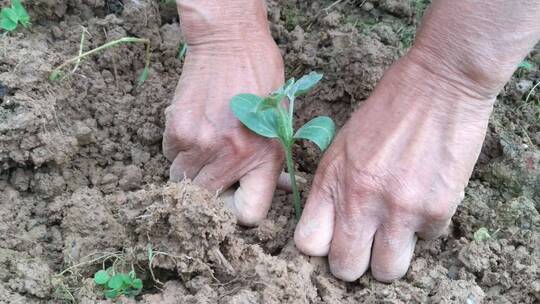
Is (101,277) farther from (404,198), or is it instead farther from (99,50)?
(99,50)

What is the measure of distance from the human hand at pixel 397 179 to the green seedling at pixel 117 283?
0.39 m

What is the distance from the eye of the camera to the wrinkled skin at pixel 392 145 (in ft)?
4.64

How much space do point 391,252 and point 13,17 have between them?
1335 millimetres

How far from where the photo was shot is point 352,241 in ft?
4.79

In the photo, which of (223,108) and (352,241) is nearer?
(352,241)

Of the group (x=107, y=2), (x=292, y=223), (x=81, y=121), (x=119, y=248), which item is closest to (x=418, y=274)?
(x=292, y=223)

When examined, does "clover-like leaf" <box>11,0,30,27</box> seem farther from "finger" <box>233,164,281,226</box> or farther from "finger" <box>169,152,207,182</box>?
"finger" <box>233,164,281,226</box>

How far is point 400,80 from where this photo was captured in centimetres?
154

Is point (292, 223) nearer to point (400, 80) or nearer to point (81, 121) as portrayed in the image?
point (400, 80)

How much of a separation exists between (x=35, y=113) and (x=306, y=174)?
762 mm

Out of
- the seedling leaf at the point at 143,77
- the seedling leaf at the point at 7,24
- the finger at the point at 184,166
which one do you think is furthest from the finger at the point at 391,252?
the seedling leaf at the point at 7,24

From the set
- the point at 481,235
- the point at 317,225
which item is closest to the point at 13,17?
the point at 317,225

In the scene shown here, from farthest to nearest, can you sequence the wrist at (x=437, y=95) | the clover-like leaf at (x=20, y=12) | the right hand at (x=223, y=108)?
the clover-like leaf at (x=20, y=12), the right hand at (x=223, y=108), the wrist at (x=437, y=95)

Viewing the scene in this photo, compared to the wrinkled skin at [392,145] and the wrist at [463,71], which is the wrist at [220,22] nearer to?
the wrinkled skin at [392,145]
